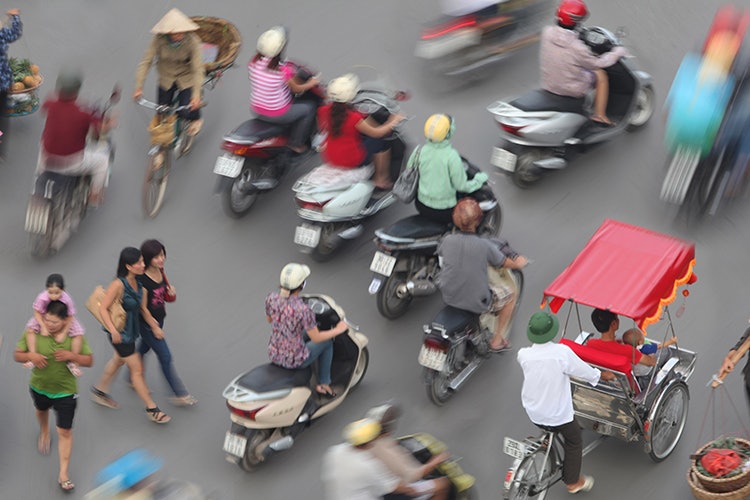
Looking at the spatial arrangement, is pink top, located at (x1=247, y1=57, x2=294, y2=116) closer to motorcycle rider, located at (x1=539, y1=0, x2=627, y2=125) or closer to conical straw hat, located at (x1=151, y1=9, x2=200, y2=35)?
conical straw hat, located at (x1=151, y1=9, x2=200, y2=35)

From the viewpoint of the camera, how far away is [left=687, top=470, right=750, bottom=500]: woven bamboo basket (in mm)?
10570

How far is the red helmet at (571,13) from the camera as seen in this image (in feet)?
45.3

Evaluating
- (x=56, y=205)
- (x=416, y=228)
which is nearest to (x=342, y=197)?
(x=416, y=228)

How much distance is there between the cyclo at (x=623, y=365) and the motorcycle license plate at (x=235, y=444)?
6.43 feet

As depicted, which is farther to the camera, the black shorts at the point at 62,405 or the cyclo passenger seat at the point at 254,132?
the cyclo passenger seat at the point at 254,132

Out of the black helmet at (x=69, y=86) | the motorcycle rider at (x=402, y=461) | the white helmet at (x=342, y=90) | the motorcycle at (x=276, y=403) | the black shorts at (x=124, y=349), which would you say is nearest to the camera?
the motorcycle rider at (x=402, y=461)

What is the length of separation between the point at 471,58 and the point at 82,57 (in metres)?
4.19

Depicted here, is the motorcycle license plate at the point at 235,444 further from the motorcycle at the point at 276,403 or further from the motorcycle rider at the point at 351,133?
the motorcycle rider at the point at 351,133

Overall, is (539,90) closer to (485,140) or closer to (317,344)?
(485,140)

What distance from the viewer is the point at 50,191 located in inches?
525

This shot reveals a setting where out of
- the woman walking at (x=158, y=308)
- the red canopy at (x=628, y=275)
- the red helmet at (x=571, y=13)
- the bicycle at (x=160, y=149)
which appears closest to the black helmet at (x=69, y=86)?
the bicycle at (x=160, y=149)

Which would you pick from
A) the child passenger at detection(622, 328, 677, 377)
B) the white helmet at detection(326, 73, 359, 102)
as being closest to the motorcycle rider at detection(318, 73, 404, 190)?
the white helmet at detection(326, 73, 359, 102)

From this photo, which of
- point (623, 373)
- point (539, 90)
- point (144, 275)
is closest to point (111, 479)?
point (144, 275)

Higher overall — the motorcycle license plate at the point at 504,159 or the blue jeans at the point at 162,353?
the motorcycle license plate at the point at 504,159
